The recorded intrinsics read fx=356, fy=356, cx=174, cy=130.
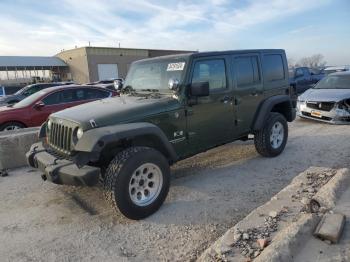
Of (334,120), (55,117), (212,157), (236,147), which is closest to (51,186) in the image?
(55,117)

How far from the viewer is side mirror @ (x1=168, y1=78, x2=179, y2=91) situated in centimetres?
506

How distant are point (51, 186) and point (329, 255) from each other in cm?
435

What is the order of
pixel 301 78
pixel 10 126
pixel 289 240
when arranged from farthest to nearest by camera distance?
pixel 301 78 < pixel 10 126 < pixel 289 240

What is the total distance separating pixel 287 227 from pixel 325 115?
24.2ft

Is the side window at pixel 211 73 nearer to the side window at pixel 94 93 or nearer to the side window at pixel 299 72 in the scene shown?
the side window at pixel 94 93

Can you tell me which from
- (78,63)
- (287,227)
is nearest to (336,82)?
(287,227)

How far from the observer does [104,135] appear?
158 inches

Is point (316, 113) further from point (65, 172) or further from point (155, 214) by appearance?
point (65, 172)

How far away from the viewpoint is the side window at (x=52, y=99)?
9.75 meters

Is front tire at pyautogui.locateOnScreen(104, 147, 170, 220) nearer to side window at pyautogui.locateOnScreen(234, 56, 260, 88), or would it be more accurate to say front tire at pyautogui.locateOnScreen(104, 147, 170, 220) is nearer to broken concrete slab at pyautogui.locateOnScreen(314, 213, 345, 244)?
broken concrete slab at pyautogui.locateOnScreen(314, 213, 345, 244)

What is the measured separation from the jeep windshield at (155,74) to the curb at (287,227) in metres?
2.22

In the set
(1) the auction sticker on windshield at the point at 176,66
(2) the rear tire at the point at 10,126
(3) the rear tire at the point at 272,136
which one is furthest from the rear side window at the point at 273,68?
(2) the rear tire at the point at 10,126

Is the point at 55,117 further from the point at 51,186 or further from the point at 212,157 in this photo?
the point at 212,157

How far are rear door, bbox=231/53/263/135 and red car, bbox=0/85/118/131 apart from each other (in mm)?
5580
